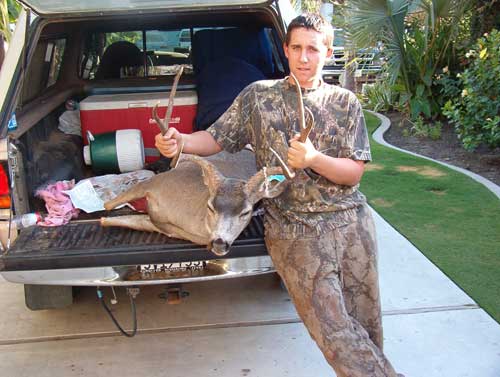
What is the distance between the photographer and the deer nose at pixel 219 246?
3057 mm

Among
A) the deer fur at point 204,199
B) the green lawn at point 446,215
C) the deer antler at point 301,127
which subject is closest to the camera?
the deer antler at point 301,127

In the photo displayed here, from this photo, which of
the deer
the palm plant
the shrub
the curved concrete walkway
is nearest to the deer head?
the deer

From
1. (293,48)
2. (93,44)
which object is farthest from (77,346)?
(93,44)

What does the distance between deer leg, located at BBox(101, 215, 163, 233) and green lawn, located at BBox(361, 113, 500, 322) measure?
2.37 meters

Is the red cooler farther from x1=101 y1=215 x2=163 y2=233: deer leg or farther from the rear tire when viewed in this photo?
the rear tire

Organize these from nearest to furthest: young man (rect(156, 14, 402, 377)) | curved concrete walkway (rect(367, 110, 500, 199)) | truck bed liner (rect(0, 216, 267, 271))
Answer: young man (rect(156, 14, 402, 377))
truck bed liner (rect(0, 216, 267, 271))
curved concrete walkway (rect(367, 110, 500, 199))

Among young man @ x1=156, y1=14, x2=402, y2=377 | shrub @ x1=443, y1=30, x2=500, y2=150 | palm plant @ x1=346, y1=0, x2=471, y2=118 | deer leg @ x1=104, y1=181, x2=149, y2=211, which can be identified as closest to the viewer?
young man @ x1=156, y1=14, x2=402, y2=377

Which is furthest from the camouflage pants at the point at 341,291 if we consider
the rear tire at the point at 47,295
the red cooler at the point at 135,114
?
the red cooler at the point at 135,114

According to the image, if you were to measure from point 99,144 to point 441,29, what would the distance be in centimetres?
777

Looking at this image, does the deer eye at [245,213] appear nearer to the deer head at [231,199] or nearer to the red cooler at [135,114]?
the deer head at [231,199]

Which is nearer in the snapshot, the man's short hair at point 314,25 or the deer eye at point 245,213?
the man's short hair at point 314,25

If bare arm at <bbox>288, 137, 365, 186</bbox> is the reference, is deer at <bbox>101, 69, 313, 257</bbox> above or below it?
below

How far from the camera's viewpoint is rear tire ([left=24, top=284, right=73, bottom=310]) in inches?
144

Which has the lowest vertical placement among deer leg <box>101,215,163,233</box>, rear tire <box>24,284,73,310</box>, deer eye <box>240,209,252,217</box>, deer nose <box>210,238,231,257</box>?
rear tire <box>24,284,73,310</box>
